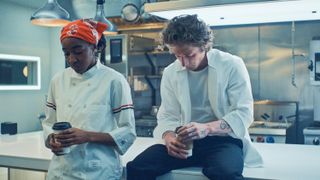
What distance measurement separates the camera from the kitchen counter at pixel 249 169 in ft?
5.63

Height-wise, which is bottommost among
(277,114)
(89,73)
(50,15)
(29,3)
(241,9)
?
(277,114)

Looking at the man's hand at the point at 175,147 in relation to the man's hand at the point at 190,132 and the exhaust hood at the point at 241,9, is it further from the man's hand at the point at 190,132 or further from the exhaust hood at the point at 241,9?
the exhaust hood at the point at 241,9

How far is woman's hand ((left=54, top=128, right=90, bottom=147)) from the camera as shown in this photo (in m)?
1.63

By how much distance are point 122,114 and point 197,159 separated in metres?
0.41

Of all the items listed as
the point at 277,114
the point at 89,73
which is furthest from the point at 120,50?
the point at 89,73

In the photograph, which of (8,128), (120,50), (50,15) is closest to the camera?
(50,15)

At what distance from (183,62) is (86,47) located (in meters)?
0.45

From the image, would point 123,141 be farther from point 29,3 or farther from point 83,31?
point 29,3

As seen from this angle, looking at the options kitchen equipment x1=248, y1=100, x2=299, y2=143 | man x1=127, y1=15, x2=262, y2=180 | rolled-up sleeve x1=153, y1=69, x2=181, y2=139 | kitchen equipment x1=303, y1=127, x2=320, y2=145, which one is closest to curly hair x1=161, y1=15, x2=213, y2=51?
man x1=127, y1=15, x2=262, y2=180

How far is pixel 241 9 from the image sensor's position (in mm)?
2066

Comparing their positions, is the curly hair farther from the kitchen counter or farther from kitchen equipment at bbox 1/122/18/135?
kitchen equipment at bbox 1/122/18/135

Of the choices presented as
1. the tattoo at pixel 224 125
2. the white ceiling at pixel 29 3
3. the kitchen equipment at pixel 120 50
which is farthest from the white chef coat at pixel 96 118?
the white ceiling at pixel 29 3

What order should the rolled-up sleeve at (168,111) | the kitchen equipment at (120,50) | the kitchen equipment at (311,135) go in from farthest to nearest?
the kitchen equipment at (120,50), the kitchen equipment at (311,135), the rolled-up sleeve at (168,111)

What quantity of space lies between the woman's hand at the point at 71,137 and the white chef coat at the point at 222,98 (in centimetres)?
43
